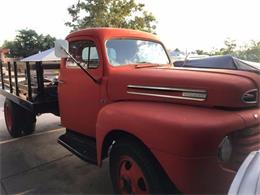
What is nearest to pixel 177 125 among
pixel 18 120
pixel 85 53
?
pixel 85 53

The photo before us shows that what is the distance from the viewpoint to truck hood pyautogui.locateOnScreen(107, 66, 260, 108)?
3051 millimetres

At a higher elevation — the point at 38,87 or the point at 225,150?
the point at 38,87

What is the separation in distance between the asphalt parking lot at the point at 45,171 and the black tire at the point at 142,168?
0.76m

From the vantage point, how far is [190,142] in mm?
2717

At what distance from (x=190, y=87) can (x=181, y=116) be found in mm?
382

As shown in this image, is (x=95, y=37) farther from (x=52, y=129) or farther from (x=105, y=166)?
(x=52, y=129)

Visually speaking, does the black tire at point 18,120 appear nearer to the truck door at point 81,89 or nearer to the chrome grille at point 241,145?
the truck door at point 81,89

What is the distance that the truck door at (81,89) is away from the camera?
422 centimetres

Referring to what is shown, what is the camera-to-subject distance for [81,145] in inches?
177

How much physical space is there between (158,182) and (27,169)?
274 centimetres

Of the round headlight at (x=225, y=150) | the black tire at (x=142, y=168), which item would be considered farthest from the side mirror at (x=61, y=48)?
the round headlight at (x=225, y=150)

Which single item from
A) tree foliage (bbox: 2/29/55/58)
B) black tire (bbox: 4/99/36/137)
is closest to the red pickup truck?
black tire (bbox: 4/99/36/137)

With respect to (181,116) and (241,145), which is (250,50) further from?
(181,116)

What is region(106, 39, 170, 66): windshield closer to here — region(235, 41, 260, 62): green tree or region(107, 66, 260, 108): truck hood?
region(107, 66, 260, 108): truck hood
